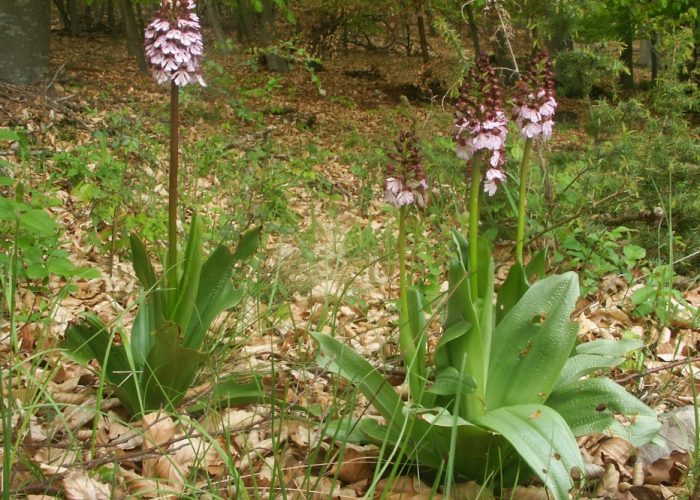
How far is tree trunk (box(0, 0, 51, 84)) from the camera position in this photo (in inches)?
275

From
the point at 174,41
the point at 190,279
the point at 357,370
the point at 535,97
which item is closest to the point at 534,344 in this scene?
the point at 357,370

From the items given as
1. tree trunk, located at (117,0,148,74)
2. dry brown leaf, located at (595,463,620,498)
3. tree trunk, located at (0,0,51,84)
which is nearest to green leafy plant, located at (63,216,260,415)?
dry brown leaf, located at (595,463,620,498)

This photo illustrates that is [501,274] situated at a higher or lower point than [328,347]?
lower

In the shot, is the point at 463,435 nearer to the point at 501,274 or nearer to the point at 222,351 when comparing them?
the point at 222,351

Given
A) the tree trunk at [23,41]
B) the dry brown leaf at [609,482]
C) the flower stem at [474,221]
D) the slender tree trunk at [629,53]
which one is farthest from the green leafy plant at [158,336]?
the slender tree trunk at [629,53]

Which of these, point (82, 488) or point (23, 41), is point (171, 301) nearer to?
point (82, 488)

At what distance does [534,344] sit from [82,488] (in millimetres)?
1234

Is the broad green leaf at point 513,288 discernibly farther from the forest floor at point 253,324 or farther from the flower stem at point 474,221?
the forest floor at point 253,324

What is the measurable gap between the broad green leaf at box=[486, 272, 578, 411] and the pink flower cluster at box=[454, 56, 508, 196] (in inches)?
17.5

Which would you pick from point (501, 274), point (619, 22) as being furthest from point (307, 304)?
point (619, 22)

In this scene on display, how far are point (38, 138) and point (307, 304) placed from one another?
3.41m

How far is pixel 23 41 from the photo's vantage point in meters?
7.12

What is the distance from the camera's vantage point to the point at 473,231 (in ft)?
6.36

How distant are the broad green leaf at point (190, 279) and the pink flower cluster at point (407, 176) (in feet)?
2.25
